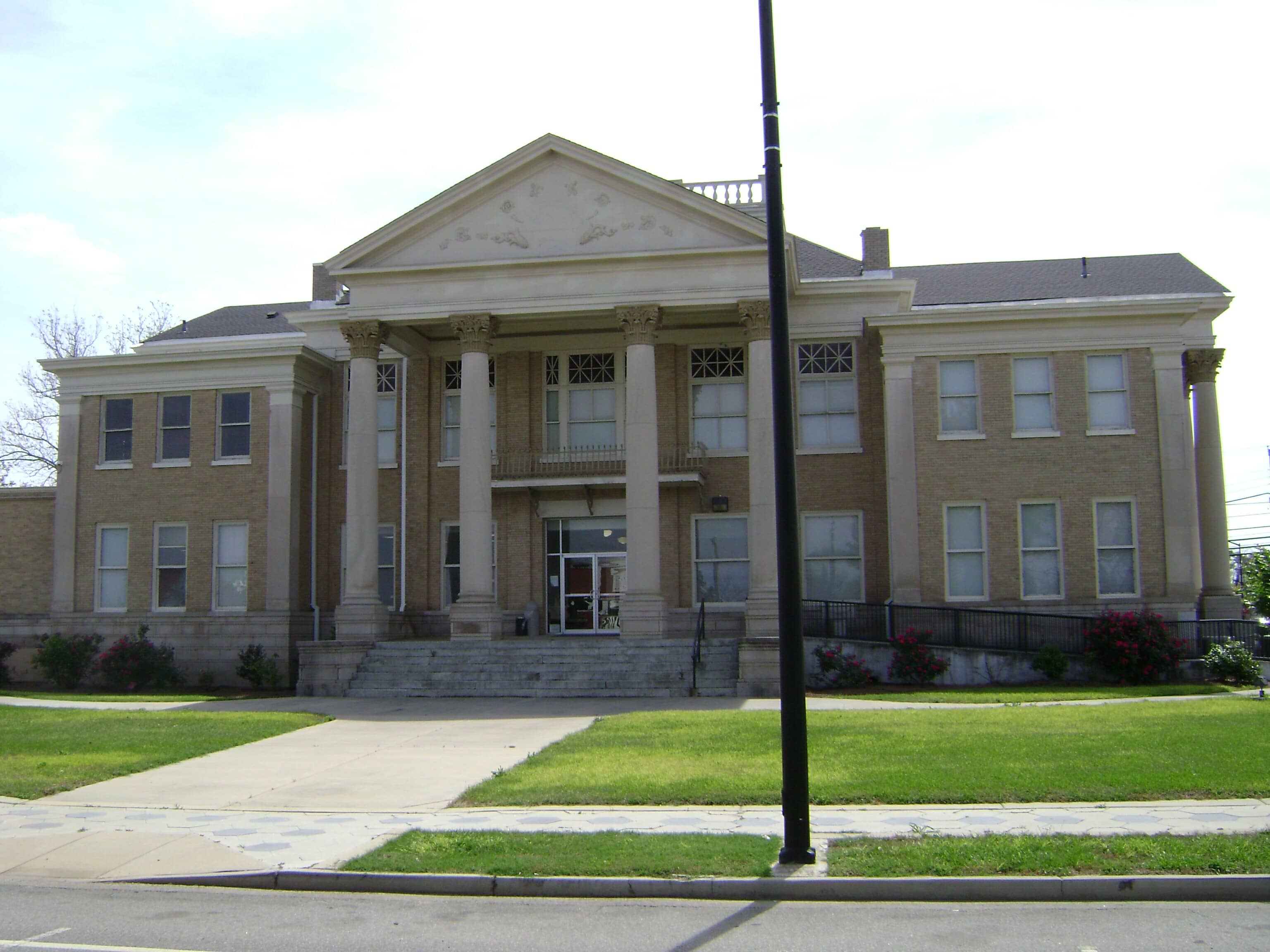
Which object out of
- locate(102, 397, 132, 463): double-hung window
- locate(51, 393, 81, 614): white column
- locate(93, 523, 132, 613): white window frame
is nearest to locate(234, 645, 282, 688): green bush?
locate(93, 523, 132, 613): white window frame

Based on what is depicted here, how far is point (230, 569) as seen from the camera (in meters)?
31.6

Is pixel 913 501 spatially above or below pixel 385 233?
below

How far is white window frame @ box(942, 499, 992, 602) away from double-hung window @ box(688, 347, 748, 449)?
17.9 feet

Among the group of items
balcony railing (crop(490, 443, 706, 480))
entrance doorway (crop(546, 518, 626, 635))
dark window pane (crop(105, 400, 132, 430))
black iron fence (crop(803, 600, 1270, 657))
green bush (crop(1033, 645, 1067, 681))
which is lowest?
green bush (crop(1033, 645, 1067, 681))

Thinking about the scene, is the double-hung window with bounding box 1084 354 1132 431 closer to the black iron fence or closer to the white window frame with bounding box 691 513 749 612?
the black iron fence

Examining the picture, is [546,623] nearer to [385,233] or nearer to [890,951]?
[385,233]

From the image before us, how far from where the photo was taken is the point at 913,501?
94.4 feet

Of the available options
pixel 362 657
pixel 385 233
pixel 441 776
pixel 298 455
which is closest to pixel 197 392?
pixel 298 455

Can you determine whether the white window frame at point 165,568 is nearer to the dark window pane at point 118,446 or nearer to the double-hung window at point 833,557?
the dark window pane at point 118,446

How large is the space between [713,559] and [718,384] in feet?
15.1

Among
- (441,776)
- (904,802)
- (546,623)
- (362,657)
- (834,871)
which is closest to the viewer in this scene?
(834,871)

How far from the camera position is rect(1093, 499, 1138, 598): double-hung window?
92.8 feet

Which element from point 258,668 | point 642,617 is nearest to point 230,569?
point 258,668

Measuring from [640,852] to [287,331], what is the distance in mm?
30152
